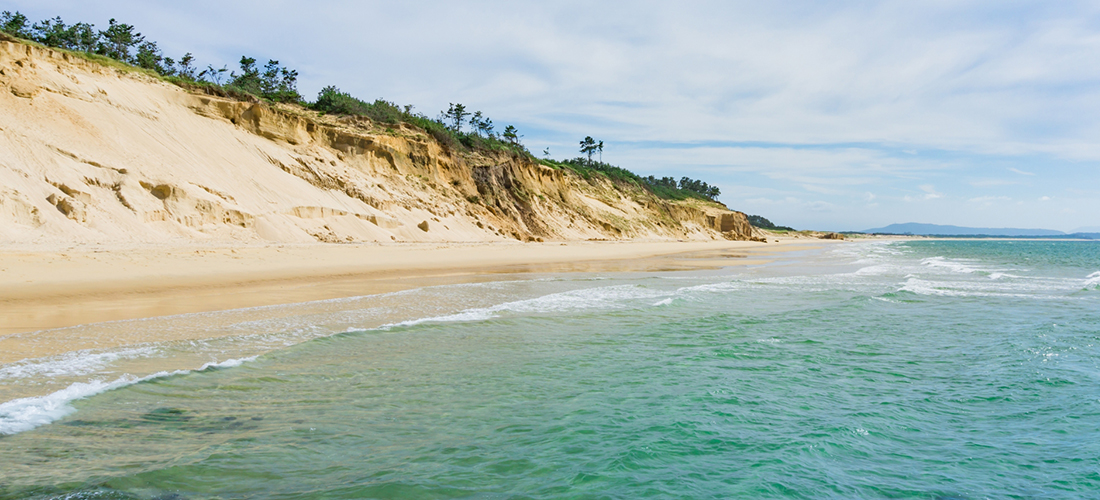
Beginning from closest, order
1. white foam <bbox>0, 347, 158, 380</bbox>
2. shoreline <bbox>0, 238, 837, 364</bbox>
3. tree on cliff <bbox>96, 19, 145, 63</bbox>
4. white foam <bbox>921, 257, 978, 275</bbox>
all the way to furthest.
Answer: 1. white foam <bbox>0, 347, 158, 380</bbox>
2. shoreline <bbox>0, 238, 837, 364</bbox>
3. white foam <bbox>921, 257, 978, 275</bbox>
4. tree on cliff <bbox>96, 19, 145, 63</bbox>

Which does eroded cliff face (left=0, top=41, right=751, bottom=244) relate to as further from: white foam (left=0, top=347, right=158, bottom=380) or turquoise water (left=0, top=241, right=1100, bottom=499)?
turquoise water (left=0, top=241, right=1100, bottom=499)

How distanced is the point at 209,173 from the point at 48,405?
2254 cm

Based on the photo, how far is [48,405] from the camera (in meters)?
5.05

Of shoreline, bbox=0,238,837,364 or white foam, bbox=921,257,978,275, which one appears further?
white foam, bbox=921,257,978,275

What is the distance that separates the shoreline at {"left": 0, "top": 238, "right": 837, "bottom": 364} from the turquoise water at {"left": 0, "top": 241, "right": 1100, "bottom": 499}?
3071 mm

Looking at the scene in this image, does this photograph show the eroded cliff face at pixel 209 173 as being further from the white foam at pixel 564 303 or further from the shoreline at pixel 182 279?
the white foam at pixel 564 303

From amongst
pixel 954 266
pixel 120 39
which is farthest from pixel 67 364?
pixel 120 39

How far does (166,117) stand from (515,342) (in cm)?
2646

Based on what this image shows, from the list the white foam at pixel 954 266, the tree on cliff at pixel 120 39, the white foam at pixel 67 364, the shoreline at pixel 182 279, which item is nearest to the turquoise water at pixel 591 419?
the white foam at pixel 67 364

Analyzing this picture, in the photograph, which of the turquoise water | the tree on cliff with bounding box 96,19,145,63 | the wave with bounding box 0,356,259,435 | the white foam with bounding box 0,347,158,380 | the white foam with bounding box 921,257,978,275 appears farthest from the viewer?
the tree on cliff with bounding box 96,19,145,63

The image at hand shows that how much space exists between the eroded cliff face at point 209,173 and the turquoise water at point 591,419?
45.0 feet

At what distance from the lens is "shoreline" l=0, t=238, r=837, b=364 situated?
8852 millimetres

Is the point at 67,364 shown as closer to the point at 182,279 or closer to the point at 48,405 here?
the point at 48,405

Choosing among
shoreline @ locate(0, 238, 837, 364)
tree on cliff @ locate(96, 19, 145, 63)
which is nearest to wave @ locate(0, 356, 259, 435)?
shoreline @ locate(0, 238, 837, 364)
